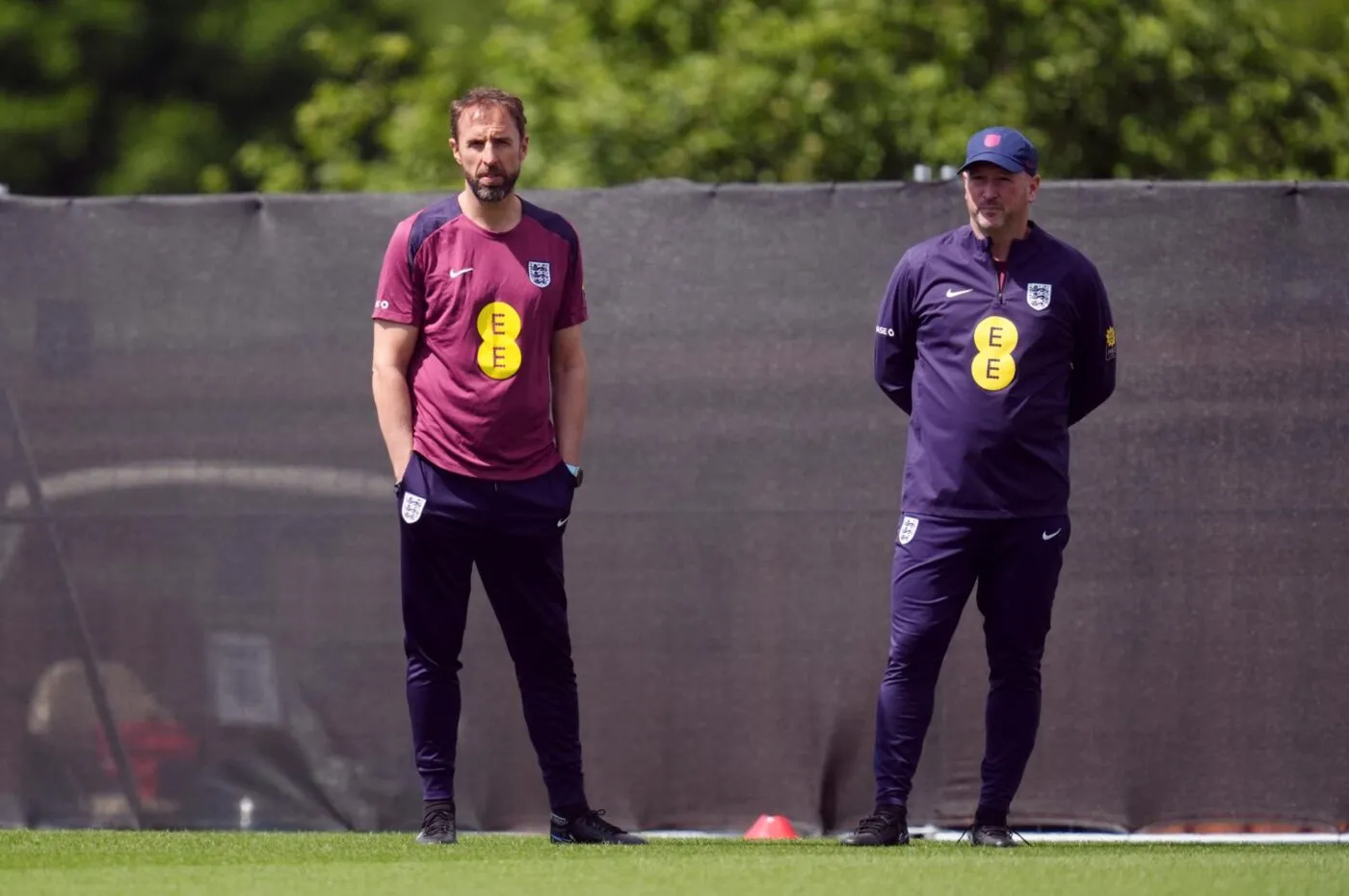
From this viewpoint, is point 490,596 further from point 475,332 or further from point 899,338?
point 899,338

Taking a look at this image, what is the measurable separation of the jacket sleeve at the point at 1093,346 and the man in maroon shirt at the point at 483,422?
1328mm

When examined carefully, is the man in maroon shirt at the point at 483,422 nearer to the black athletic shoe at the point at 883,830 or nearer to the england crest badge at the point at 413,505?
the england crest badge at the point at 413,505

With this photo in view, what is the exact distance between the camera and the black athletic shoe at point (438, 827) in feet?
19.1

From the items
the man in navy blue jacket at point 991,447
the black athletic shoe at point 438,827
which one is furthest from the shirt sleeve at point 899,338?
the black athletic shoe at point 438,827

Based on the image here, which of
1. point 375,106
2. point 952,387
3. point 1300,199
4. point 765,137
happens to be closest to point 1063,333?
point 952,387

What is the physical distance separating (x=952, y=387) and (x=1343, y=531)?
1674 millimetres

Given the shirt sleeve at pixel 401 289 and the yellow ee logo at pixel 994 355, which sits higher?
the shirt sleeve at pixel 401 289

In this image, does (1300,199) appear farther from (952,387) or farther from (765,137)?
(765,137)

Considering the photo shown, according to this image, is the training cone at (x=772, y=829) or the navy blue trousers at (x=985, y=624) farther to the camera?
the training cone at (x=772, y=829)

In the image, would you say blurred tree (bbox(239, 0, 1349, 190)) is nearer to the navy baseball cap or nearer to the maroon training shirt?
the navy baseball cap

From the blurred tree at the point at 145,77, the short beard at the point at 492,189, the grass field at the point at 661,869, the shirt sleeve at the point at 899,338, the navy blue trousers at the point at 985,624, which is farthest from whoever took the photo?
the blurred tree at the point at 145,77

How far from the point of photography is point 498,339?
221 inches

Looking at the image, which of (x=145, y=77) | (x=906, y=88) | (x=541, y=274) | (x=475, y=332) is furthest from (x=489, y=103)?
(x=145, y=77)

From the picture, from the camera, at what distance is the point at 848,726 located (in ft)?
22.4
